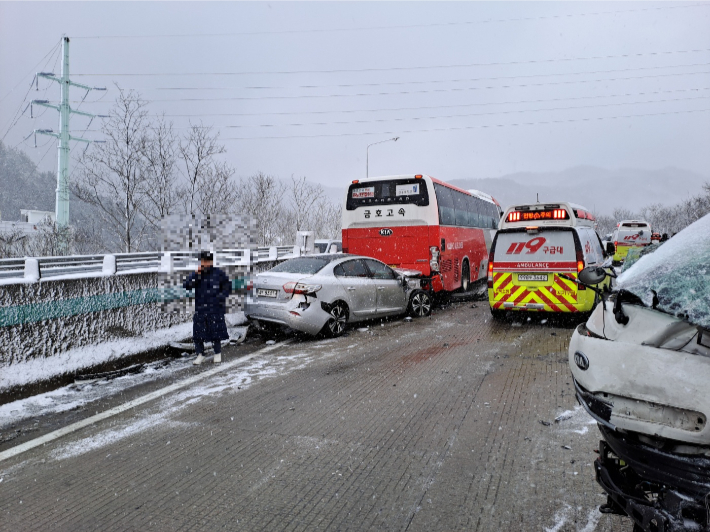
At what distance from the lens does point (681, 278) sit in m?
2.38

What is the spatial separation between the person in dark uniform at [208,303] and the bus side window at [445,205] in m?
7.05

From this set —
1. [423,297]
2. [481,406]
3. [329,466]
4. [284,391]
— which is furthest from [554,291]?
[329,466]

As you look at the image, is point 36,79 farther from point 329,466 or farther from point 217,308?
point 329,466

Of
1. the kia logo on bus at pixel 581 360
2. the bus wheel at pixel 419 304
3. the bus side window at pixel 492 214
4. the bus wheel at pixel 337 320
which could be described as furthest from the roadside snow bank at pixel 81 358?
the bus side window at pixel 492 214

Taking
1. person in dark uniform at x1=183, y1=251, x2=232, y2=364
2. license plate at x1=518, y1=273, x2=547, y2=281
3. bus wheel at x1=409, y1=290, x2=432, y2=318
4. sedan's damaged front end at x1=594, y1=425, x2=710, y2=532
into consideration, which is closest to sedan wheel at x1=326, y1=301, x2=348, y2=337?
person in dark uniform at x1=183, y1=251, x2=232, y2=364

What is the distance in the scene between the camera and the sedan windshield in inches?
369

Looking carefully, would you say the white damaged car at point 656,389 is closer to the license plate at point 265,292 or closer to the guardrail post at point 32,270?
the license plate at point 265,292

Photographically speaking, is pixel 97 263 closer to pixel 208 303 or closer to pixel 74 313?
pixel 74 313

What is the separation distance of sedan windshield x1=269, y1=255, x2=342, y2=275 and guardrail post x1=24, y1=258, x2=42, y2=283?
3.87 meters

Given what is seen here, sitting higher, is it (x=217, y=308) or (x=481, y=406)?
(x=217, y=308)

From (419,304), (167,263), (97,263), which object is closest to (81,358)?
(97,263)

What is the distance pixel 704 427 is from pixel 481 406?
10.6ft

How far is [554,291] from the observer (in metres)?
9.72

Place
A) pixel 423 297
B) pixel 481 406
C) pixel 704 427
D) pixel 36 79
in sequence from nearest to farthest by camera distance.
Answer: pixel 704 427 < pixel 481 406 < pixel 423 297 < pixel 36 79
